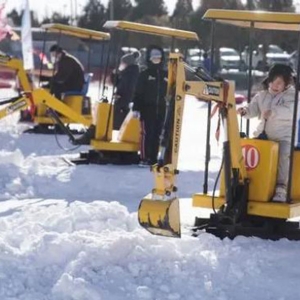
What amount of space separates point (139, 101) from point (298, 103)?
4896mm

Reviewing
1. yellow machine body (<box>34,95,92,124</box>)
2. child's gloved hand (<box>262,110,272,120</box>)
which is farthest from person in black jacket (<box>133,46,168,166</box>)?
child's gloved hand (<box>262,110,272,120</box>)

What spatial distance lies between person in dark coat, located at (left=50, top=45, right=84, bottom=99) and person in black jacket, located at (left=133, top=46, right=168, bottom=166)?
4.58 m

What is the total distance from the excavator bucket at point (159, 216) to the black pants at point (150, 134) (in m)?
5.67

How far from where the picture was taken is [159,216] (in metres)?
6.41

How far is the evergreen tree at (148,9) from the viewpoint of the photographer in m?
45.7

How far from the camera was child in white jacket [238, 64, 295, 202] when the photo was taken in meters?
7.56

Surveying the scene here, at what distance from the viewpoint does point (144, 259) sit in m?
6.26

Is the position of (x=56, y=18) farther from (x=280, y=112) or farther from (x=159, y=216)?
(x=159, y=216)

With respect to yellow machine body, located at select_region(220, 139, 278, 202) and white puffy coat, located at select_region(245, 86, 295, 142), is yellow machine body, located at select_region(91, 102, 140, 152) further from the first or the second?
yellow machine body, located at select_region(220, 139, 278, 202)

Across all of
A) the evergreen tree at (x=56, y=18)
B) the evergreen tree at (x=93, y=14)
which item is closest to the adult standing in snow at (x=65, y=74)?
the evergreen tree at (x=93, y=14)

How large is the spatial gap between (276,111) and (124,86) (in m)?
6.38

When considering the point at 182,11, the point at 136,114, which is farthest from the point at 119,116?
the point at 182,11

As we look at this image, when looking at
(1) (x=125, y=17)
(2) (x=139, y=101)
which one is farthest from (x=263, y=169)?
(1) (x=125, y=17)

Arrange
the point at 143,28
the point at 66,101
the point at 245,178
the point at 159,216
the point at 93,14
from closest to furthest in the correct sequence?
the point at 159,216 → the point at 245,178 → the point at 143,28 → the point at 66,101 → the point at 93,14
